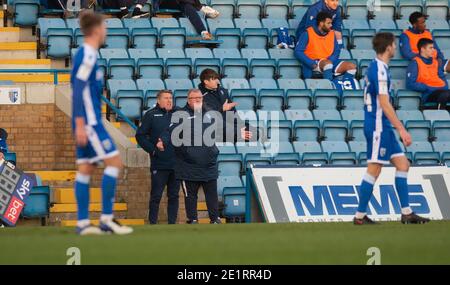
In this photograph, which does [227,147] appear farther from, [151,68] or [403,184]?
[403,184]

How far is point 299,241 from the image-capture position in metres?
10.9

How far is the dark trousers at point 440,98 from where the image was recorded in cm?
1911

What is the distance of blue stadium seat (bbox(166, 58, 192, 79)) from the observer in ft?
60.0

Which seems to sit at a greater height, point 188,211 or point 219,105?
point 219,105

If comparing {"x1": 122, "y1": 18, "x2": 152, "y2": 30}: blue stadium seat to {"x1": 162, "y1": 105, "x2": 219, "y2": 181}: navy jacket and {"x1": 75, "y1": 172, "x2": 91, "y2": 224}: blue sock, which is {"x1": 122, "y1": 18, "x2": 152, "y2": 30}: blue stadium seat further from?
{"x1": 75, "y1": 172, "x2": 91, "y2": 224}: blue sock

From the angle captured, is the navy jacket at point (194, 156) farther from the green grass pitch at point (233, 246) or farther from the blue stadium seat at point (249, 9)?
the blue stadium seat at point (249, 9)

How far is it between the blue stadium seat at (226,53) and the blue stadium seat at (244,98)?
1.25m

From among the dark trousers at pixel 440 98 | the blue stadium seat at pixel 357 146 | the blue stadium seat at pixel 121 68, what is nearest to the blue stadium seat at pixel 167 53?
the blue stadium seat at pixel 121 68

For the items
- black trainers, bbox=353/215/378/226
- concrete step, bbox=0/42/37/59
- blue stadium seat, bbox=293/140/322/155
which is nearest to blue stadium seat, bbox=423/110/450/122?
blue stadium seat, bbox=293/140/322/155

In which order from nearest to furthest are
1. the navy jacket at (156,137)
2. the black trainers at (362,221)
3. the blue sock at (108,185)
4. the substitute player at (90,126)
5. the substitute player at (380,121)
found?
the substitute player at (90,126)
the blue sock at (108,185)
the substitute player at (380,121)
the black trainers at (362,221)
the navy jacket at (156,137)

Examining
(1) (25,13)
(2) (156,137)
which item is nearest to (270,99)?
(2) (156,137)

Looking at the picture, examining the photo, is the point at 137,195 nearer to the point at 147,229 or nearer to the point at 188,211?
the point at 188,211
